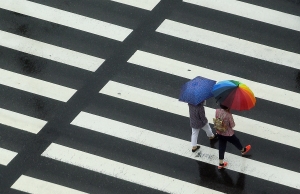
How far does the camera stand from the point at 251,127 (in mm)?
14562

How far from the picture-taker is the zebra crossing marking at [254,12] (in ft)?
54.7

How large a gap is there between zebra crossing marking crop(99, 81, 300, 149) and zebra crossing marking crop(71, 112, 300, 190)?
0.63 metres

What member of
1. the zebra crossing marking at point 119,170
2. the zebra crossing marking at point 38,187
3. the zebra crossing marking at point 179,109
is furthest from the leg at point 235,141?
the zebra crossing marking at point 38,187

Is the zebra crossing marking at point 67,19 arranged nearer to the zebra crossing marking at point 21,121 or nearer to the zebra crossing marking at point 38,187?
the zebra crossing marking at point 21,121

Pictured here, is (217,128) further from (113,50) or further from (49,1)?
(49,1)

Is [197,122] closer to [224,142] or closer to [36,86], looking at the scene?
[224,142]

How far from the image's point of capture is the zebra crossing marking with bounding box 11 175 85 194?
44.3 ft

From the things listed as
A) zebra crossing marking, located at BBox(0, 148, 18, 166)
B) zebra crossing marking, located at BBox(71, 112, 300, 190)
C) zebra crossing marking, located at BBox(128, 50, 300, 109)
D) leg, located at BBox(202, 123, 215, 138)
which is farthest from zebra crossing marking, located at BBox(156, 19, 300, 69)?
zebra crossing marking, located at BBox(0, 148, 18, 166)

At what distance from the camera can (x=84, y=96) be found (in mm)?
15211

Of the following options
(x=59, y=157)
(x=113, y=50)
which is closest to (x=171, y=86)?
(x=113, y=50)

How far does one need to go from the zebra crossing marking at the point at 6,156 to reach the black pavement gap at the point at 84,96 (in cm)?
7

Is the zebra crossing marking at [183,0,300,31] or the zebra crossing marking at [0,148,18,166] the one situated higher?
the zebra crossing marking at [183,0,300,31]

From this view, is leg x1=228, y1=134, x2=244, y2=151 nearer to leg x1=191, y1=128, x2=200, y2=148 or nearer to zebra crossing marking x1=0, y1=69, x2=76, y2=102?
leg x1=191, y1=128, x2=200, y2=148

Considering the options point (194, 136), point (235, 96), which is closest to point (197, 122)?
point (194, 136)
